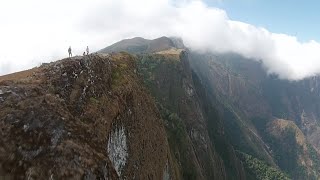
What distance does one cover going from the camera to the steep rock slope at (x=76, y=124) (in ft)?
79.5

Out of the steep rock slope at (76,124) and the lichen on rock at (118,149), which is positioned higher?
the steep rock slope at (76,124)

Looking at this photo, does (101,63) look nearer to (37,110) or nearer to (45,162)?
(37,110)

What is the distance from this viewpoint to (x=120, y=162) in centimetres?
4597

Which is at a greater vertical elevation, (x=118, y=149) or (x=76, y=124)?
(x=76, y=124)

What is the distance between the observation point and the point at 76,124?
Answer: 27531mm

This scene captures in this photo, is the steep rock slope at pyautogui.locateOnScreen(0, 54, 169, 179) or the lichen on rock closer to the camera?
the steep rock slope at pyautogui.locateOnScreen(0, 54, 169, 179)

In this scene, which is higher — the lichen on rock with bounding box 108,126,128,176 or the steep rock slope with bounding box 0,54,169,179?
the steep rock slope with bounding box 0,54,169,179

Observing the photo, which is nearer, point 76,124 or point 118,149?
point 76,124

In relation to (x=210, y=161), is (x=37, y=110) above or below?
above

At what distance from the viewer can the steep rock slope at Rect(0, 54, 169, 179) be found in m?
24.2

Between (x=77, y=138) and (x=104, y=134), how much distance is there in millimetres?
12524

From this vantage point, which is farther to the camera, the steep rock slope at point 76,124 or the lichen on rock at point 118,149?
the lichen on rock at point 118,149

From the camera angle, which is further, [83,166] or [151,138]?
[151,138]

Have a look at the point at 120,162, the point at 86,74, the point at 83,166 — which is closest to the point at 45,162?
the point at 83,166
